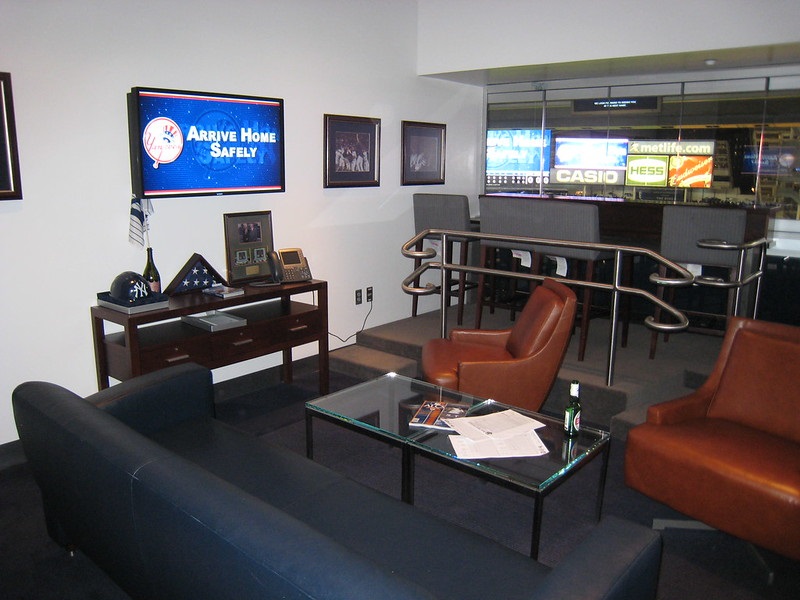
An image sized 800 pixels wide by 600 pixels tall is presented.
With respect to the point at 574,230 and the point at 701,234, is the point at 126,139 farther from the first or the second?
the point at 701,234

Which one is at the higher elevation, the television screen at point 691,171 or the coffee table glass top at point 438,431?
the television screen at point 691,171

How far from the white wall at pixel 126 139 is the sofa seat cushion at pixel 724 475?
2774mm

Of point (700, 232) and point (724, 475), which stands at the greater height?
point (700, 232)

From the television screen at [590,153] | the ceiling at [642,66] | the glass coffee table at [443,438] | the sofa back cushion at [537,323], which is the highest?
the ceiling at [642,66]

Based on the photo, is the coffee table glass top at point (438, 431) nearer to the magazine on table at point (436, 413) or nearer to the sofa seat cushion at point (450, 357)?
the magazine on table at point (436, 413)

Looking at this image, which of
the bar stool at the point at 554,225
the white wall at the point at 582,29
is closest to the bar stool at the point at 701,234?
the bar stool at the point at 554,225

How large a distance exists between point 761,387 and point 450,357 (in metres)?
1.55

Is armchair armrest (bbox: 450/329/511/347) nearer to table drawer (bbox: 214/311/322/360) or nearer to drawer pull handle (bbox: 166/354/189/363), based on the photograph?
table drawer (bbox: 214/311/322/360)

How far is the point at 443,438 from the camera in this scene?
2.67m

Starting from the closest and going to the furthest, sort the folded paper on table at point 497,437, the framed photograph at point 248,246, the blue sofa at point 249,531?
the blue sofa at point 249,531 < the folded paper on table at point 497,437 < the framed photograph at point 248,246

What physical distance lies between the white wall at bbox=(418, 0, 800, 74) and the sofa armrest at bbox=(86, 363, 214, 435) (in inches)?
144

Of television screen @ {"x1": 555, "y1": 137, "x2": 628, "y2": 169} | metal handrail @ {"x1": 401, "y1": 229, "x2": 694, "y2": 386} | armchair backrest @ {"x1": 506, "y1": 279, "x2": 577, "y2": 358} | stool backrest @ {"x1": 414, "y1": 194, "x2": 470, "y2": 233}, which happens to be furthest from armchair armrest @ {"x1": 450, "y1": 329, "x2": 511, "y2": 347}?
television screen @ {"x1": 555, "y1": 137, "x2": 628, "y2": 169}

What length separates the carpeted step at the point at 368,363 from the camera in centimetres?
475

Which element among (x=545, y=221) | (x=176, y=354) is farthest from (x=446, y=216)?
(x=176, y=354)
